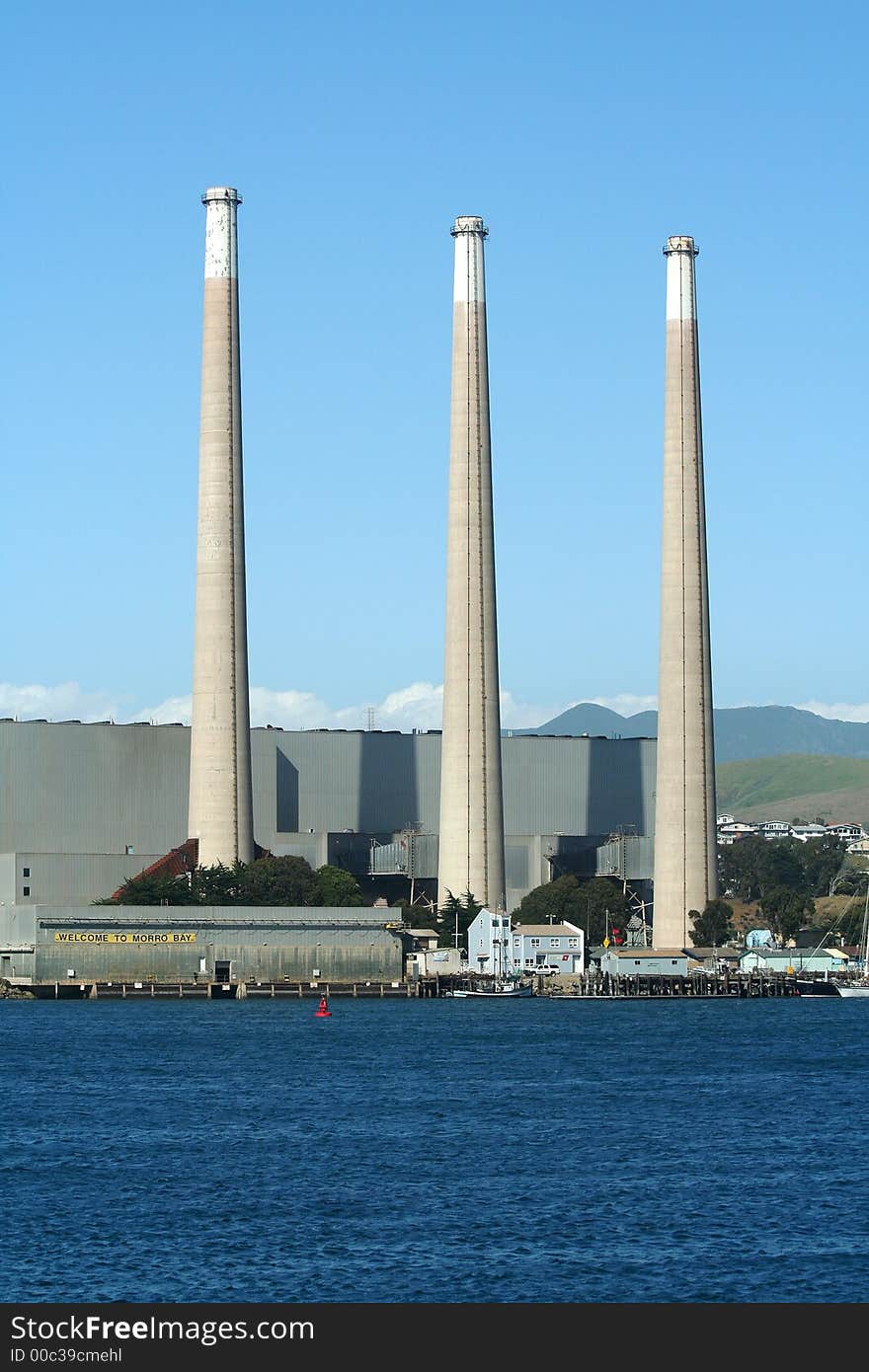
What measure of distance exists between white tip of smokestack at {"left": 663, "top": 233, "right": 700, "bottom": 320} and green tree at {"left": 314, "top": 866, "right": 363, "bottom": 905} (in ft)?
139

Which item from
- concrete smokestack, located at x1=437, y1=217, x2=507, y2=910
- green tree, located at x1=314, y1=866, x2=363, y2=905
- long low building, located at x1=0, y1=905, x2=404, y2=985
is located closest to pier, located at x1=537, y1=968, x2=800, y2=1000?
concrete smokestack, located at x1=437, y1=217, x2=507, y2=910

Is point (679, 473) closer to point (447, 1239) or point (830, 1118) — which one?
point (830, 1118)

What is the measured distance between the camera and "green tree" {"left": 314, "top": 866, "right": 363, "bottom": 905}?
150125 millimetres

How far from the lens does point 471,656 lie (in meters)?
150

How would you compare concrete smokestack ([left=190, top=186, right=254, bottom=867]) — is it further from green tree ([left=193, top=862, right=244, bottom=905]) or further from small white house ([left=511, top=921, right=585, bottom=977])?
small white house ([left=511, top=921, right=585, bottom=977])

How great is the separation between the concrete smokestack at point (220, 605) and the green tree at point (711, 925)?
29.5m

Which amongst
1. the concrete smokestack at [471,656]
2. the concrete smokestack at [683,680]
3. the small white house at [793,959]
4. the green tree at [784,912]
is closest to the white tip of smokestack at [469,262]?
the concrete smokestack at [471,656]

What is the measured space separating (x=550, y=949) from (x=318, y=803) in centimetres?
2536

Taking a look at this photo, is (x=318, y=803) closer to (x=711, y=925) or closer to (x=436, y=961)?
(x=436, y=961)

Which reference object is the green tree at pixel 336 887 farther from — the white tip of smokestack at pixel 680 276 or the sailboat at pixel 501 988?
the white tip of smokestack at pixel 680 276

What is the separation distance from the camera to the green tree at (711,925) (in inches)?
5896

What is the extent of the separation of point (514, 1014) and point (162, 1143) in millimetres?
60723

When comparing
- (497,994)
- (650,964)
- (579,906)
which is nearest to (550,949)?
(650,964)

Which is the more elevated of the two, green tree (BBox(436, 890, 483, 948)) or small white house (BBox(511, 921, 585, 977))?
green tree (BBox(436, 890, 483, 948))
